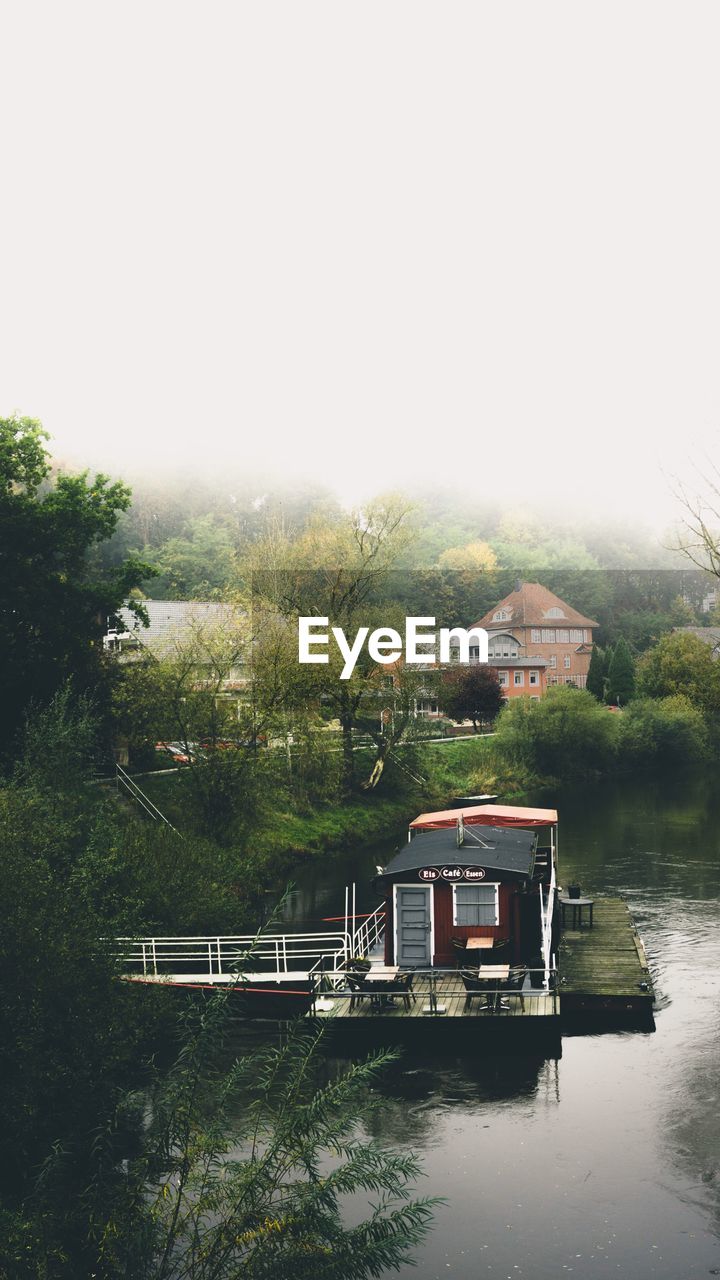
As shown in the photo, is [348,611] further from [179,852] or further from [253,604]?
[179,852]

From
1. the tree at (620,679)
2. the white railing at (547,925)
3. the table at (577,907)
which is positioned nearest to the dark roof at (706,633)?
the tree at (620,679)

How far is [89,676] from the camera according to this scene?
41.6 meters

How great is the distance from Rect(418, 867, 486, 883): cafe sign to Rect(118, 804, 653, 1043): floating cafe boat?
2 cm

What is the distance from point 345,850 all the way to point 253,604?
11.2 m

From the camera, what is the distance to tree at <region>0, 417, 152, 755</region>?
128 ft

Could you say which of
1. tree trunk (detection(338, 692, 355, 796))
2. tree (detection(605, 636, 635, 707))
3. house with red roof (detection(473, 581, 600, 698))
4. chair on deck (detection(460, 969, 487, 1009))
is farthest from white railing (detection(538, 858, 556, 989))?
house with red roof (detection(473, 581, 600, 698))

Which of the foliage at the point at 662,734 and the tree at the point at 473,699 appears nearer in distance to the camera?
the foliage at the point at 662,734

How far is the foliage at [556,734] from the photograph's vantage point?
68000 mm

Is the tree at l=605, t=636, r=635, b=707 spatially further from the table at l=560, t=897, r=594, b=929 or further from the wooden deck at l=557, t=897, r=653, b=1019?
the wooden deck at l=557, t=897, r=653, b=1019

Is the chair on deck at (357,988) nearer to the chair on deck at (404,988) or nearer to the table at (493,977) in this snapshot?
the chair on deck at (404,988)

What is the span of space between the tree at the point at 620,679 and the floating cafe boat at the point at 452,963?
5568 cm

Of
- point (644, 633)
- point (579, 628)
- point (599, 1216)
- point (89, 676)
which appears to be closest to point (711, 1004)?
point (599, 1216)

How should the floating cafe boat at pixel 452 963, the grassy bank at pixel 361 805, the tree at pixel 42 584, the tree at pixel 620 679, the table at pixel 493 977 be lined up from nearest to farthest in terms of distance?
the floating cafe boat at pixel 452 963 < the table at pixel 493 977 < the tree at pixel 42 584 < the grassy bank at pixel 361 805 < the tree at pixel 620 679

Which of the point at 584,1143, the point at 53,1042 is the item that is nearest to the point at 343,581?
the point at 584,1143
